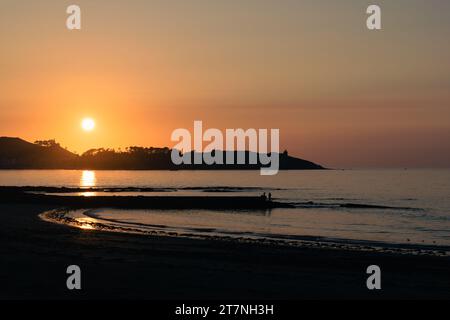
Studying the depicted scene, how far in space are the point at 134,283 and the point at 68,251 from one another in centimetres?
767

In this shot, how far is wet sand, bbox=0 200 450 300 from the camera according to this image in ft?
56.8

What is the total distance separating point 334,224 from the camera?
53.2 metres

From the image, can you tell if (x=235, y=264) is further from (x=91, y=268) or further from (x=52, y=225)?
(x=52, y=225)

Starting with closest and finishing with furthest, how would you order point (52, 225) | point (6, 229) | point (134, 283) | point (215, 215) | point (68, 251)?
1. point (134, 283)
2. point (68, 251)
3. point (6, 229)
4. point (52, 225)
5. point (215, 215)

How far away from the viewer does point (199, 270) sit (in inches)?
838

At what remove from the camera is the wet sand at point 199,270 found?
17312 mm

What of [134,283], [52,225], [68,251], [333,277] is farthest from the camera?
[52,225]

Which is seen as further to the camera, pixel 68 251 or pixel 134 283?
pixel 68 251

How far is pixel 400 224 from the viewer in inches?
2219

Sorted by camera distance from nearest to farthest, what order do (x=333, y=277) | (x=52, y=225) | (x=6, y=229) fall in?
(x=333, y=277)
(x=6, y=229)
(x=52, y=225)
